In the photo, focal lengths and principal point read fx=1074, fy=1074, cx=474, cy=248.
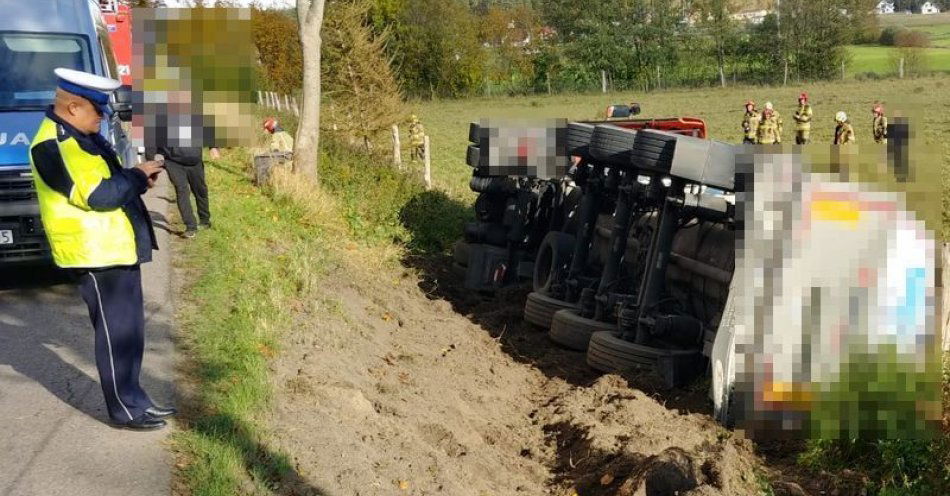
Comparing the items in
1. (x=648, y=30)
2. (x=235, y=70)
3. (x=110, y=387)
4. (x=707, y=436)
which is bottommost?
(x=707, y=436)

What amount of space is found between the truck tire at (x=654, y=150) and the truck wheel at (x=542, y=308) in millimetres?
2249

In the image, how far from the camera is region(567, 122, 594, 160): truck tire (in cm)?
1058

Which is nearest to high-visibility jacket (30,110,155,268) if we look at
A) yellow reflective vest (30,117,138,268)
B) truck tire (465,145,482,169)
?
yellow reflective vest (30,117,138,268)

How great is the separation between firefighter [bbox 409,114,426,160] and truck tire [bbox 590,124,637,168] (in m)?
15.9

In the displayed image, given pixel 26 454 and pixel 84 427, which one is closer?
pixel 26 454

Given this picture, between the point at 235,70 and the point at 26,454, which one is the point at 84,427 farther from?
the point at 235,70

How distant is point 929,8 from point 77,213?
235ft

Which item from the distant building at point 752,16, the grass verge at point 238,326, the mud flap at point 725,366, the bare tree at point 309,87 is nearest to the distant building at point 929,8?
the distant building at point 752,16

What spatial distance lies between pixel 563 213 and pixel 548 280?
5.12ft

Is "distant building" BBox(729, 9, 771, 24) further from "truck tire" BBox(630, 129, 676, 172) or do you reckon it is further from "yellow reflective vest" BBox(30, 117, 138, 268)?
"yellow reflective vest" BBox(30, 117, 138, 268)

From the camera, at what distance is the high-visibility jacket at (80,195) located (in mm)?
5512

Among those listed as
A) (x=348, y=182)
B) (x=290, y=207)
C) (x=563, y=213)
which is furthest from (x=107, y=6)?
(x=563, y=213)

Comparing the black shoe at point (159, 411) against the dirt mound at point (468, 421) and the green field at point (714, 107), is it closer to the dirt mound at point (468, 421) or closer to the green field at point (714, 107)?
the dirt mound at point (468, 421)

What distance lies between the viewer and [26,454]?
5703 millimetres
